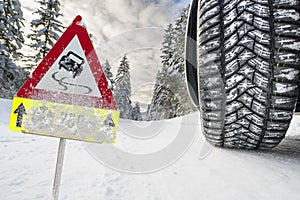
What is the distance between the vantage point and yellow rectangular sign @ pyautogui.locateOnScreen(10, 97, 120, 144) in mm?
891

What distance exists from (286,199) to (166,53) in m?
19.8

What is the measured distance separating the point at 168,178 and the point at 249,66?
2.97 feet

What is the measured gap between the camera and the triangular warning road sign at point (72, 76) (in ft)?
3.14

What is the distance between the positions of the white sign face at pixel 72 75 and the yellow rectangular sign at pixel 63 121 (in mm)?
98

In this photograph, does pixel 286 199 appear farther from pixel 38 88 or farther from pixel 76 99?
pixel 38 88

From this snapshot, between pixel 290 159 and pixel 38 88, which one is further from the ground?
pixel 38 88

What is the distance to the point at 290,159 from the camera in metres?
1.37

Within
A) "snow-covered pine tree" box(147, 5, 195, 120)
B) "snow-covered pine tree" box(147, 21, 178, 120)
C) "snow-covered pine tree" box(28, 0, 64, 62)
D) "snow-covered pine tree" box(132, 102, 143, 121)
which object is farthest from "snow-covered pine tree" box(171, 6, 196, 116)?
"snow-covered pine tree" box(132, 102, 143, 121)

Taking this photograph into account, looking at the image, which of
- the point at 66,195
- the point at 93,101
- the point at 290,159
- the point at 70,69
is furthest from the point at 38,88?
the point at 290,159

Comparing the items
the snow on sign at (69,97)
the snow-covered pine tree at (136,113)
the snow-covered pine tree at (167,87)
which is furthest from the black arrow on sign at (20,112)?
the snow-covered pine tree at (136,113)

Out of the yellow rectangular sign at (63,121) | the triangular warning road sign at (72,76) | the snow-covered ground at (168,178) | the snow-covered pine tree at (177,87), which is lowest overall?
the snow-covered ground at (168,178)

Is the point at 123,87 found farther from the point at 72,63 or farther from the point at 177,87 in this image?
the point at 72,63

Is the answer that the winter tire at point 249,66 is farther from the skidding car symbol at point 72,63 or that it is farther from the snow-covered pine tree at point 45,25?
the snow-covered pine tree at point 45,25

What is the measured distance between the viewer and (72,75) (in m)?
0.98
